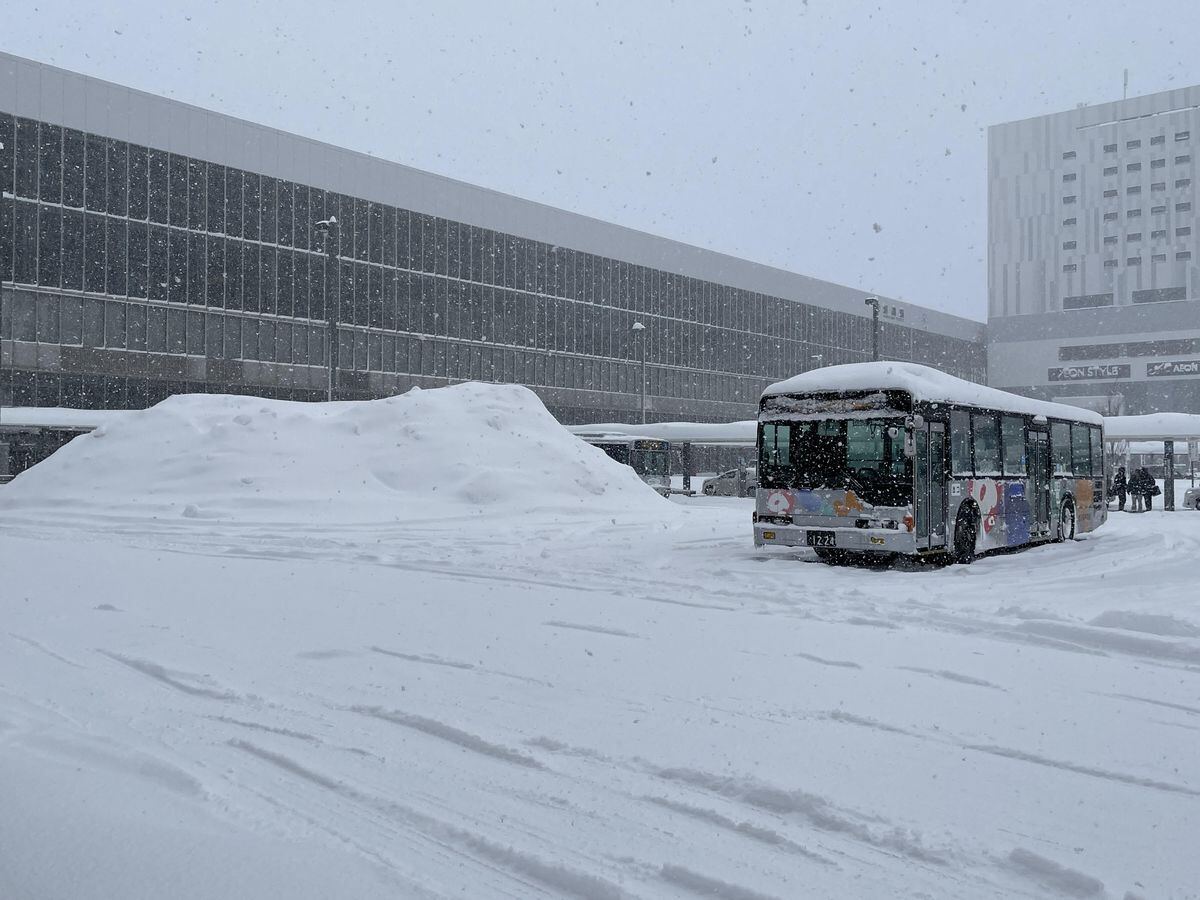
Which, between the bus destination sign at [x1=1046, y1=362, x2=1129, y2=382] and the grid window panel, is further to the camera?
the bus destination sign at [x1=1046, y1=362, x2=1129, y2=382]

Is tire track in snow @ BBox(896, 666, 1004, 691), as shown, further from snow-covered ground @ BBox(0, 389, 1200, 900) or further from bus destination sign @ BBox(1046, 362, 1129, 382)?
bus destination sign @ BBox(1046, 362, 1129, 382)

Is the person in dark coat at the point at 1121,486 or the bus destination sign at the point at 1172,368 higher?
the bus destination sign at the point at 1172,368

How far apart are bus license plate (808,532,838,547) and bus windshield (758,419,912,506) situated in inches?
27.2

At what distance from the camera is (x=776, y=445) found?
54.9 feet

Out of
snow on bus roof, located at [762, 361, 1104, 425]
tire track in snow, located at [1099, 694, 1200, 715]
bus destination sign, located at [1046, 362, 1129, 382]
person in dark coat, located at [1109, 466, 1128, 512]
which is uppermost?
bus destination sign, located at [1046, 362, 1129, 382]

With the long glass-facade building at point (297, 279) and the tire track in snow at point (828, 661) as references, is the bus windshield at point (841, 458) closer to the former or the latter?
the tire track in snow at point (828, 661)

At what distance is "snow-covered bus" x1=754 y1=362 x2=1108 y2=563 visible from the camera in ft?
50.9

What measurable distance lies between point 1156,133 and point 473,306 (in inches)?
3314

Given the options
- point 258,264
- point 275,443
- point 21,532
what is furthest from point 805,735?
point 258,264

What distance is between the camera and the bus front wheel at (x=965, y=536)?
53.9 feet

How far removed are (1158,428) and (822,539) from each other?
26931mm

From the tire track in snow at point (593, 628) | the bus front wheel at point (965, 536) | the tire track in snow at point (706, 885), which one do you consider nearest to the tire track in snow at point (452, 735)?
the tire track in snow at point (706, 885)

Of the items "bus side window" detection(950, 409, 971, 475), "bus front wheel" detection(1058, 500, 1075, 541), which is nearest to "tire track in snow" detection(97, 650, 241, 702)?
"bus side window" detection(950, 409, 971, 475)

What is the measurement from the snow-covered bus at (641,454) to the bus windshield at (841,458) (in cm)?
2646
